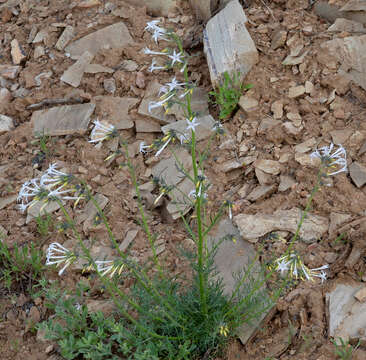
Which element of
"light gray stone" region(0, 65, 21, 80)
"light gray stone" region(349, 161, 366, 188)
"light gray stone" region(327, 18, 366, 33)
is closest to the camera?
"light gray stone" region(349, 161, 366, 188)

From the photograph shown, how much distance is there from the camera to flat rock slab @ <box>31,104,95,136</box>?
224 inches

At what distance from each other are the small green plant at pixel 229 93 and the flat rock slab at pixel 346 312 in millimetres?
2193

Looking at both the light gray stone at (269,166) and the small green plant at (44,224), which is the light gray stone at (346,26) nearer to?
the light gray stone at (269,166)

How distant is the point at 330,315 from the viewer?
3.78m

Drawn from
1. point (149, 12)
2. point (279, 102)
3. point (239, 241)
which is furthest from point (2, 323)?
point (149, 12)

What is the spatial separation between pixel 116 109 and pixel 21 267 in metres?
2.07

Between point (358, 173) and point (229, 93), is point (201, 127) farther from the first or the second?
point (358, 173)

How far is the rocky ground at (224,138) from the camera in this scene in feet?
13.1

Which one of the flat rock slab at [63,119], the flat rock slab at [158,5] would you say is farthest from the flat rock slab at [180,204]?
the flat rock slab at [158,5]

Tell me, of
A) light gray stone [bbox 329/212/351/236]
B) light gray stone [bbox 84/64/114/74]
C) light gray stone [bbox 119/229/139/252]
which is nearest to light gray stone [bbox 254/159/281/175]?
light gray stone [bbox 329/212/351/236]

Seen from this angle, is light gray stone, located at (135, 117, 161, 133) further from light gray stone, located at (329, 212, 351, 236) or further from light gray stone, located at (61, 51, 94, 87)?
light gray stone, located at (329, 212, 351, 236)

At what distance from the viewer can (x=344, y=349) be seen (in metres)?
3.52

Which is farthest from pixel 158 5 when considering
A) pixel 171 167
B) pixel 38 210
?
pixel 38 210

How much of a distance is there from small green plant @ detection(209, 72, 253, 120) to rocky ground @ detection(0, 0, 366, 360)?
101 mm
